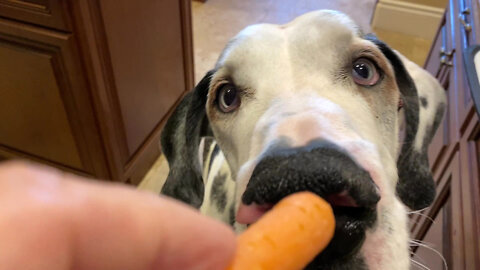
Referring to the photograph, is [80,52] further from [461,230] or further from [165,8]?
[461,230]

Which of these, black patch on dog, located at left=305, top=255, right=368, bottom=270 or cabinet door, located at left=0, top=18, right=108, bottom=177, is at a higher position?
black patch on dog, located at left=305, top=255, right=368, bottom=270

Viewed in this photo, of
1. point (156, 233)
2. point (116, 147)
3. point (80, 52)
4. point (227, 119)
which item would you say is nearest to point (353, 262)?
point (156, 233)

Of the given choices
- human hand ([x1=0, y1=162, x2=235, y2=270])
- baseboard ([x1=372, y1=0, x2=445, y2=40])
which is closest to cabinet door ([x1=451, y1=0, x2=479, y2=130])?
human hand ([x1=0, y1=162, x2=235, y2=270])

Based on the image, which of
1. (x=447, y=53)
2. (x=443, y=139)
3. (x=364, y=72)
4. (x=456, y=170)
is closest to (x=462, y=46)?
(x=447, y=53)

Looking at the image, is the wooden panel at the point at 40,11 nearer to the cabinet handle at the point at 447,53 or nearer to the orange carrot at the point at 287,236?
the orange carrot at the point at 287,236

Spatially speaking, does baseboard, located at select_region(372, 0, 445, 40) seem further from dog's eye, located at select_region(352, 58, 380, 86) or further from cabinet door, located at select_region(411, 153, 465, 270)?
dog's eye, located at select_region(352, 58, 380, 86)

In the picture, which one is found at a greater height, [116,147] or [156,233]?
[156,233]

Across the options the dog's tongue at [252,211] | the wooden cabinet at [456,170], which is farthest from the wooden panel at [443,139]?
the dog's tongue at [252,211]
